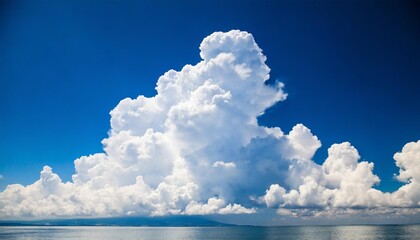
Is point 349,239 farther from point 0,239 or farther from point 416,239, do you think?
point 0,239

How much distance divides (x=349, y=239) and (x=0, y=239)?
149m

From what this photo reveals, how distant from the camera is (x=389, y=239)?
133 meters

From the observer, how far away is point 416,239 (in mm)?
127375

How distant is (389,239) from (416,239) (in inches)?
369

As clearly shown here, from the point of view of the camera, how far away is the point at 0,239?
146000 mm

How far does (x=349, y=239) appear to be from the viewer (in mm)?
134250

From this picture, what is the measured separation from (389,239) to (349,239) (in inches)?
606

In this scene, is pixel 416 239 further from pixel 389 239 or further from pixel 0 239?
pixel 0 239

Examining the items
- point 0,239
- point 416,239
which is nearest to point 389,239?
point 416,239

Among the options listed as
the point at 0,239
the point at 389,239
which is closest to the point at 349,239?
the point at 389,239

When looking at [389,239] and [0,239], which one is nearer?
[389,239]

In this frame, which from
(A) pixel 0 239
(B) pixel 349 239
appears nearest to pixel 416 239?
(B) pixel 349 239

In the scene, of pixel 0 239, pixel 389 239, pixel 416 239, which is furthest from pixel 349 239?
pixel 0 239

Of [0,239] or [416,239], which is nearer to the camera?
[416,239]
